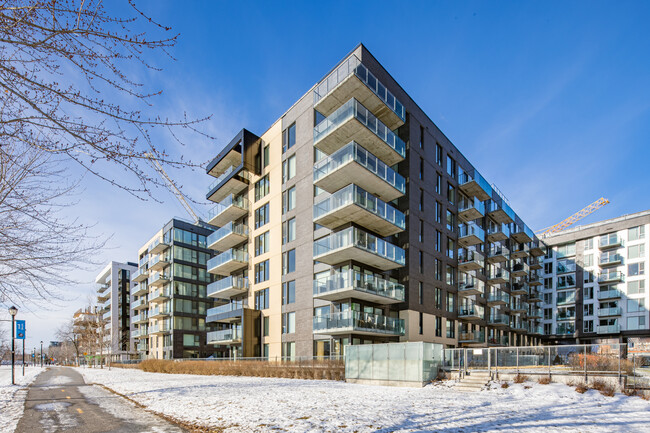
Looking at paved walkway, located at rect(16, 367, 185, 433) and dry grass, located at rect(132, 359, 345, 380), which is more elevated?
paved walkway, located at rect(16, 367, 185, 433)

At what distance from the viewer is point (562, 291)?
6488 cm

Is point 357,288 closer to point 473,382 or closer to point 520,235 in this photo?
point 473,382

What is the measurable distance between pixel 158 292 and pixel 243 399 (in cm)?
5036

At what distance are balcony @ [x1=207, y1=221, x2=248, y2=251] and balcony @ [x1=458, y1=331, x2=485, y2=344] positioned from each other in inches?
861

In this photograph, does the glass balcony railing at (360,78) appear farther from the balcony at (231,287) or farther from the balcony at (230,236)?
the balcony at (231,287)

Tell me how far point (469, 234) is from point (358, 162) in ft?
60.6

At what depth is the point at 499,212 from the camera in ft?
155

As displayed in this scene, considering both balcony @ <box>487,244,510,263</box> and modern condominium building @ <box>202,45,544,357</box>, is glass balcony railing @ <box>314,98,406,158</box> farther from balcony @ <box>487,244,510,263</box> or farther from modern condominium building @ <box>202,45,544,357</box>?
balcony @ <box>487,244,510,263</box>

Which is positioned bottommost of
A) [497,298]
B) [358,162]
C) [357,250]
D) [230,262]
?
[497,298]

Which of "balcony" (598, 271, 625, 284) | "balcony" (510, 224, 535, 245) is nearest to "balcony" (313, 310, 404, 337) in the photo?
"balcony" (510, 224, 535, 245)

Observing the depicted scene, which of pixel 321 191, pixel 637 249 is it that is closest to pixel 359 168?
pixel 321 191

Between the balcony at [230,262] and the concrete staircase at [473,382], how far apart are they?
900 inches

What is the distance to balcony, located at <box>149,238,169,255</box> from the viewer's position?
59531 millimetres

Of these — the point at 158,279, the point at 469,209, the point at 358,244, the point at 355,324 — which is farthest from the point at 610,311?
the point at 158,279
